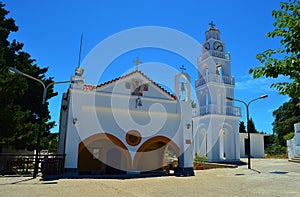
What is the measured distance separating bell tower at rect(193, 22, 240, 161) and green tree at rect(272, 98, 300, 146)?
17.3m

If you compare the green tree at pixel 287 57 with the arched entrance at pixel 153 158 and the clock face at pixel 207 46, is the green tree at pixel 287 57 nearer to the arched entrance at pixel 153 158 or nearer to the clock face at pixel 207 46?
the arched entrance at pixel 153 158

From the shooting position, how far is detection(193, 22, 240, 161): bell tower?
2244 centimetres

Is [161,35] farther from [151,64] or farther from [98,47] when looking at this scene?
[98,47]

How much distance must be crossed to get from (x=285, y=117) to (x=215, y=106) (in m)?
25.7

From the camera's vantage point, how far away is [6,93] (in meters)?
13.2

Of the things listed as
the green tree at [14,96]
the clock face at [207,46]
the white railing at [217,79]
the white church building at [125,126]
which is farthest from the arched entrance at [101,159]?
the clock face at [207,46]

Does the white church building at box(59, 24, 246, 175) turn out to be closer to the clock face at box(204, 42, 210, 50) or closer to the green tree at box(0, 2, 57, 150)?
the green tree at box(0, 2, 57, 150)

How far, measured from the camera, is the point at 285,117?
1635 inches

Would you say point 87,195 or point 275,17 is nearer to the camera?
point 275,17

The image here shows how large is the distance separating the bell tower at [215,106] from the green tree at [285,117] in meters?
17.3

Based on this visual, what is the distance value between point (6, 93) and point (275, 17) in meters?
13.3

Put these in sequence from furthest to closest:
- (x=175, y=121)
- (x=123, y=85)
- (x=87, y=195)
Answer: (x=175, y=121)
(x=123, y=85)
(x=87, y=195)

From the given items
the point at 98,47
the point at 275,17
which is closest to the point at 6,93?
the point at 98,47

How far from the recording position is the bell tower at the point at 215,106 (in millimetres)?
22438
